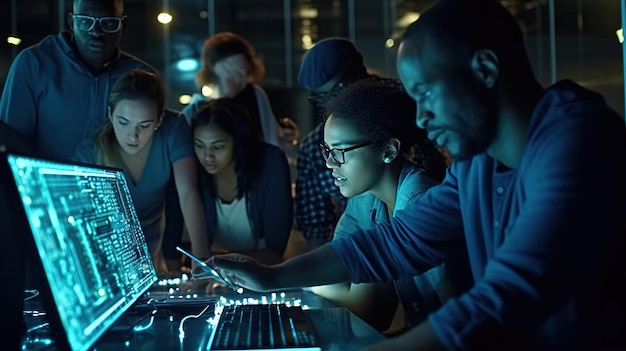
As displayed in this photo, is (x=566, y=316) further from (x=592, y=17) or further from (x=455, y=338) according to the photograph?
(x=592, y=17)

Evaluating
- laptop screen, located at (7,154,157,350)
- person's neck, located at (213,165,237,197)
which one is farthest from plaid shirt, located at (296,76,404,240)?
laptop screen, located at (7,154,157,350)

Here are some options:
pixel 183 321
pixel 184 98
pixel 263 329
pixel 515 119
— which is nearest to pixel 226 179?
pixel 183 321

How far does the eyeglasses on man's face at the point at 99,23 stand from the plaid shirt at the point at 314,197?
96cm

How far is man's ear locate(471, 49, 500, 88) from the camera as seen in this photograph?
110 centimetres

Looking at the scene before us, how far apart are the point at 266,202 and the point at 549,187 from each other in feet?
6.22

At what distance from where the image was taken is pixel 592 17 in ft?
18.9

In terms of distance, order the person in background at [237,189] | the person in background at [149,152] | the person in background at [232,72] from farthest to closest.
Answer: the person in background at [232,72], the person in background at [237,189], the person in background at [149,152]

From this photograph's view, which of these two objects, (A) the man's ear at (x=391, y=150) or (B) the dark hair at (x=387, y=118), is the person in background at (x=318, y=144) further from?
(A) the man's ear at (x=391, y=150)

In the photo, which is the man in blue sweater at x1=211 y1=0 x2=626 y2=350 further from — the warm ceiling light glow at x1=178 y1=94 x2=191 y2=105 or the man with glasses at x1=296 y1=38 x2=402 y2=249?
the warm ceiling light glow at x1=178 y1=94 x2=191 y2=105

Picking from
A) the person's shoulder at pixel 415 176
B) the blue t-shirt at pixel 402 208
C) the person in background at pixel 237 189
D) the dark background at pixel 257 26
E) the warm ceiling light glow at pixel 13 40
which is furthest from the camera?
the dark background at pixel 257 26

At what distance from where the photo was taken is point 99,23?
7.91 feet

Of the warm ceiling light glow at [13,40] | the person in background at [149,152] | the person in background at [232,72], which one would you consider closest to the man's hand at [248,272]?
the person in background at [149,152]

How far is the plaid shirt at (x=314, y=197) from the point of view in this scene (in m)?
3.11

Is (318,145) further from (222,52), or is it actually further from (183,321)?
(183,321)
